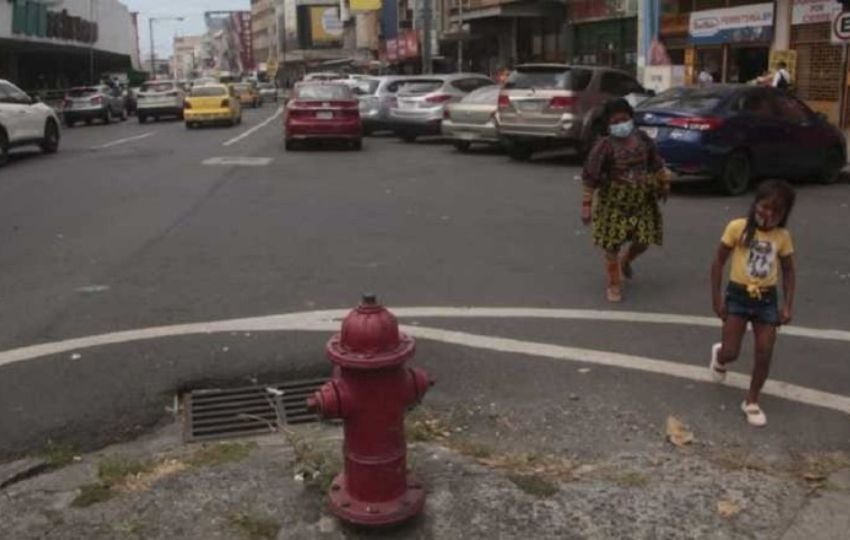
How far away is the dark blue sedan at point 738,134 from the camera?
45.7ft

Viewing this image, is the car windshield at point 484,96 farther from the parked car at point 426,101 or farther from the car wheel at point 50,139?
the car wheel at point 50,139

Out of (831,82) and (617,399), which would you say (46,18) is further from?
(617,399)

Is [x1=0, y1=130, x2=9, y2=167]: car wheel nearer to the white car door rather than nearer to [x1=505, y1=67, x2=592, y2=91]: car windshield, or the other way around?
the white car door

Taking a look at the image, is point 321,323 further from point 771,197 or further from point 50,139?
point 50,139

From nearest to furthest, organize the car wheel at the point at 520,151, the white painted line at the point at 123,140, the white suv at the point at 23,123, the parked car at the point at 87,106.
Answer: the car wheel at the point at 520,151 → the white suv at the point at 23,123 → the white painted line at the point at 123,140 → the parked car at the point at 87,106

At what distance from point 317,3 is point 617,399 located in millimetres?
110088

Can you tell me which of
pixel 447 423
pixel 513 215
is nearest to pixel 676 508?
pixel 447 423

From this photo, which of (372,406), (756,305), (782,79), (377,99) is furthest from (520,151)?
(372,406)

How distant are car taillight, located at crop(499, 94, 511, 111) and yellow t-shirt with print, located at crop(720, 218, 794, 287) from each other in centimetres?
1365

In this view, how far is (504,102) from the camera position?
1895 centimetres

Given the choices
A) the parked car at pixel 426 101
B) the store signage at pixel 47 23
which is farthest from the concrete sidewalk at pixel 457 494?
the store signage at pixel 47 23

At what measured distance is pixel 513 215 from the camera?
483 inches

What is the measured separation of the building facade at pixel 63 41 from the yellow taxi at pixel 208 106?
778cm

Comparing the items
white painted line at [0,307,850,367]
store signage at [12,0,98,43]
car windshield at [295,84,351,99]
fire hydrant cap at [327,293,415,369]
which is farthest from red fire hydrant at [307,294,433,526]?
store signage at [12,0,98,43]
